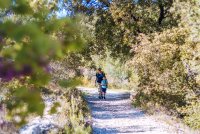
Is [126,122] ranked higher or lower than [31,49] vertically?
lower

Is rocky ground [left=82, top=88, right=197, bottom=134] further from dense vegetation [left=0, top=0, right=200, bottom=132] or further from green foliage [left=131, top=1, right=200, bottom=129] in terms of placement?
green foliage [left=131, top=1, right=200, bottom=129]

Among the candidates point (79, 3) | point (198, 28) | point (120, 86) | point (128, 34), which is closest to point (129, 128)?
point (198, 28)

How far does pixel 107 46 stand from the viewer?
26.1 metres

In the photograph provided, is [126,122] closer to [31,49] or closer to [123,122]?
[123,122]

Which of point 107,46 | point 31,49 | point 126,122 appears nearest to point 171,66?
point 126,122

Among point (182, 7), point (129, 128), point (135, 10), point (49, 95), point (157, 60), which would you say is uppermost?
point (135, 10)

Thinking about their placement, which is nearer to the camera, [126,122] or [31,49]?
[31,49]

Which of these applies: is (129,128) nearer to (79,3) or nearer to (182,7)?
(182,7)

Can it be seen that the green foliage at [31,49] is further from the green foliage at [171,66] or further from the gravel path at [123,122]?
the green foliage at [171,66]

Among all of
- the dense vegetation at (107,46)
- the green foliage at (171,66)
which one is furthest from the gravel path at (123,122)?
the green foliage at (171,66)

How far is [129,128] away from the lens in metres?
13.9

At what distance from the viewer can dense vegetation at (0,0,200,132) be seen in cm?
222

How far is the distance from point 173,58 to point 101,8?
8.65 metres

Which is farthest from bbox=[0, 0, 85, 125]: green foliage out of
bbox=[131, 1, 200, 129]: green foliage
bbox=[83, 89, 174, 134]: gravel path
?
bbox=[131, 1, 200, 129]: green foliage
